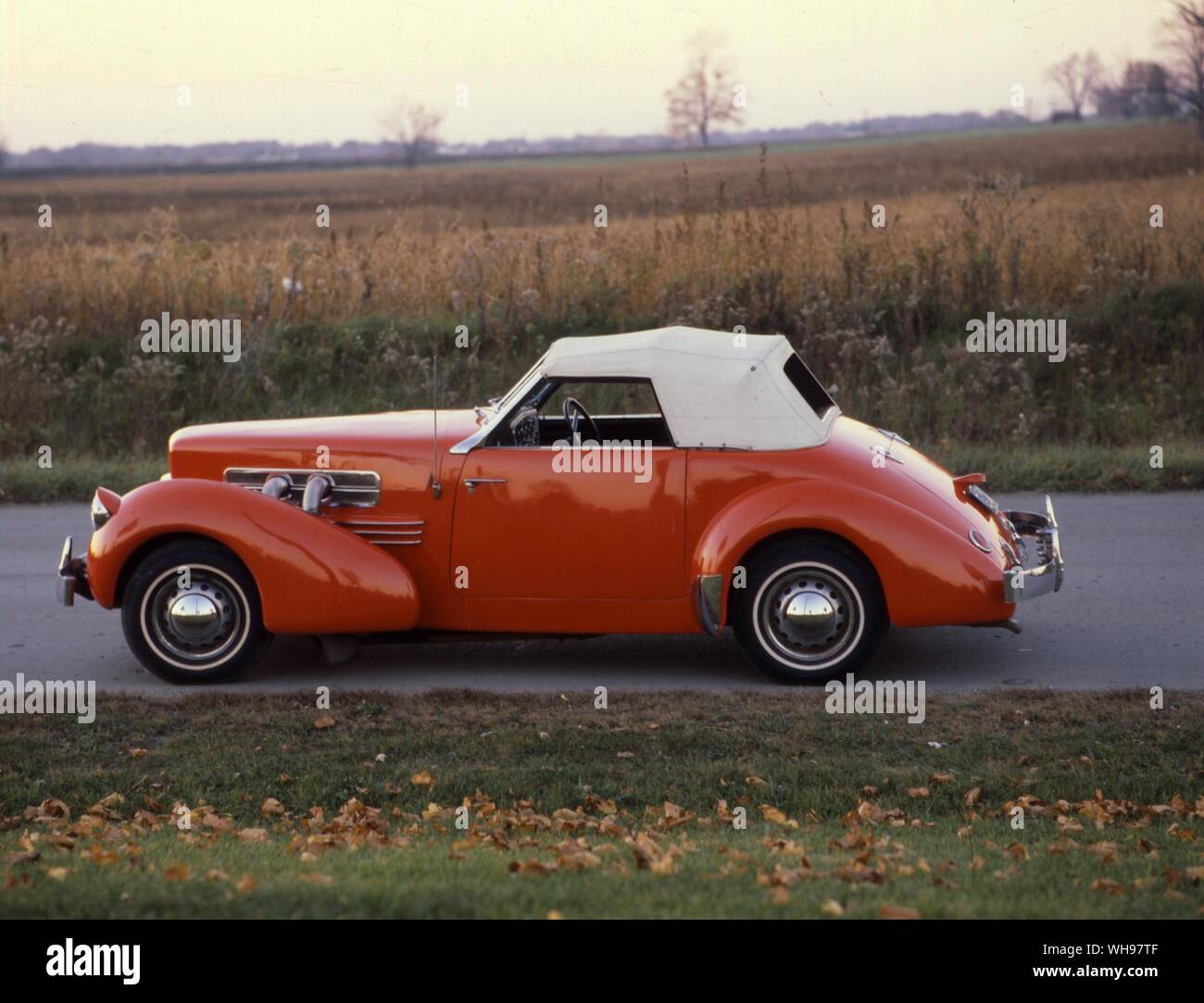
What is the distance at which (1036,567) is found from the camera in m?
8.32

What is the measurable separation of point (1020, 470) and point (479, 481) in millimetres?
6568

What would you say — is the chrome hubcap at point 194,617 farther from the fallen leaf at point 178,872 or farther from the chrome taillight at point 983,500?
the chrome taillight at point 983,500

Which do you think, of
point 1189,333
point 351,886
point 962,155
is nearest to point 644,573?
point 351,886

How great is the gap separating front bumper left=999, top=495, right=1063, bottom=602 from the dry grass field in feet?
19.2

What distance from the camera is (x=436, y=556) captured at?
824 centimetres

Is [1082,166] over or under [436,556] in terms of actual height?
over

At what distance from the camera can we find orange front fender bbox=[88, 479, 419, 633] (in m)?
8.08

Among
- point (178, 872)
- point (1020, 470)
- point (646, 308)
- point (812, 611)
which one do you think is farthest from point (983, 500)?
point (646, 308)

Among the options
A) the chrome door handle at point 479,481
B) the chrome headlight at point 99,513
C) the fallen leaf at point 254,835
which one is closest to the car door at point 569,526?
the chrome door handle at point 479,481

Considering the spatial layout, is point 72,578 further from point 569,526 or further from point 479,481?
point 569,526

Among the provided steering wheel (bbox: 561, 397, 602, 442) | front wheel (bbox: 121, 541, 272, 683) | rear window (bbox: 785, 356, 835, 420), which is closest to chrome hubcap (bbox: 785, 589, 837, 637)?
rear window (bbox: 785, 356, 835, 420)

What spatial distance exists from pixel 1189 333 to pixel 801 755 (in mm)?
11210

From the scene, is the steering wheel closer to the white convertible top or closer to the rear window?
the white convertible top

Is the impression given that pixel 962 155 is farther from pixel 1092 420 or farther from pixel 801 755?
pixel 801 755
